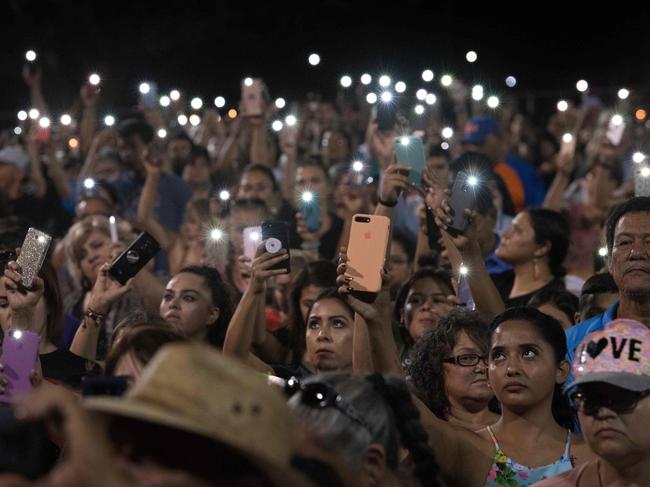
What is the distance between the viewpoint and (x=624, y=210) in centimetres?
423

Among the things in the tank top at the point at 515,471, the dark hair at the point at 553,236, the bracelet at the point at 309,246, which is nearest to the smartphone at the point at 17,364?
the tank top at the point at 515,471

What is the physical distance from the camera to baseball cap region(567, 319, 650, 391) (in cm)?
290

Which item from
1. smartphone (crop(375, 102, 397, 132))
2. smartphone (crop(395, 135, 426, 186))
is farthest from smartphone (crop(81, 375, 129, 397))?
smartphone (crop(375, 102, 397, 132))

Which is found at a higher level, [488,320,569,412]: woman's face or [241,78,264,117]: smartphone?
[241,78,264,117]: smartphone

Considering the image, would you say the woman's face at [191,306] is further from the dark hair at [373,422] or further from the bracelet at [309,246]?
the dark hair at [373,422]

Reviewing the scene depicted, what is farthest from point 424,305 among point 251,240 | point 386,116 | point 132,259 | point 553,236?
point 386,116

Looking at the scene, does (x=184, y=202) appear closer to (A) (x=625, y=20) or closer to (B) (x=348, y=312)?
(B) (x=348, y=312)

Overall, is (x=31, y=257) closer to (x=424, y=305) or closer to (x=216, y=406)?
(x=424, y=305)

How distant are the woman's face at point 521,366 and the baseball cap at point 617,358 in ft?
2.22

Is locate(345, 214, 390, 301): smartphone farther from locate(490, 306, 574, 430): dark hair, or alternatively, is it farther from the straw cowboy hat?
the straw cowboy hat

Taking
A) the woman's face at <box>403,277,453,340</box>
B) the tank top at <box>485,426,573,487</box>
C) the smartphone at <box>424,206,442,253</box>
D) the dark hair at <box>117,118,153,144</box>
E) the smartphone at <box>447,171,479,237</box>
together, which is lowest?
the tank top at <box>485,426,573,487</box>

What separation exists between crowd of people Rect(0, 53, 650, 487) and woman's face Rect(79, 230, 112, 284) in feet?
0.04

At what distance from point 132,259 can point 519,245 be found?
6.47ft

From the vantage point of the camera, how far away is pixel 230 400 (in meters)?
1.83
